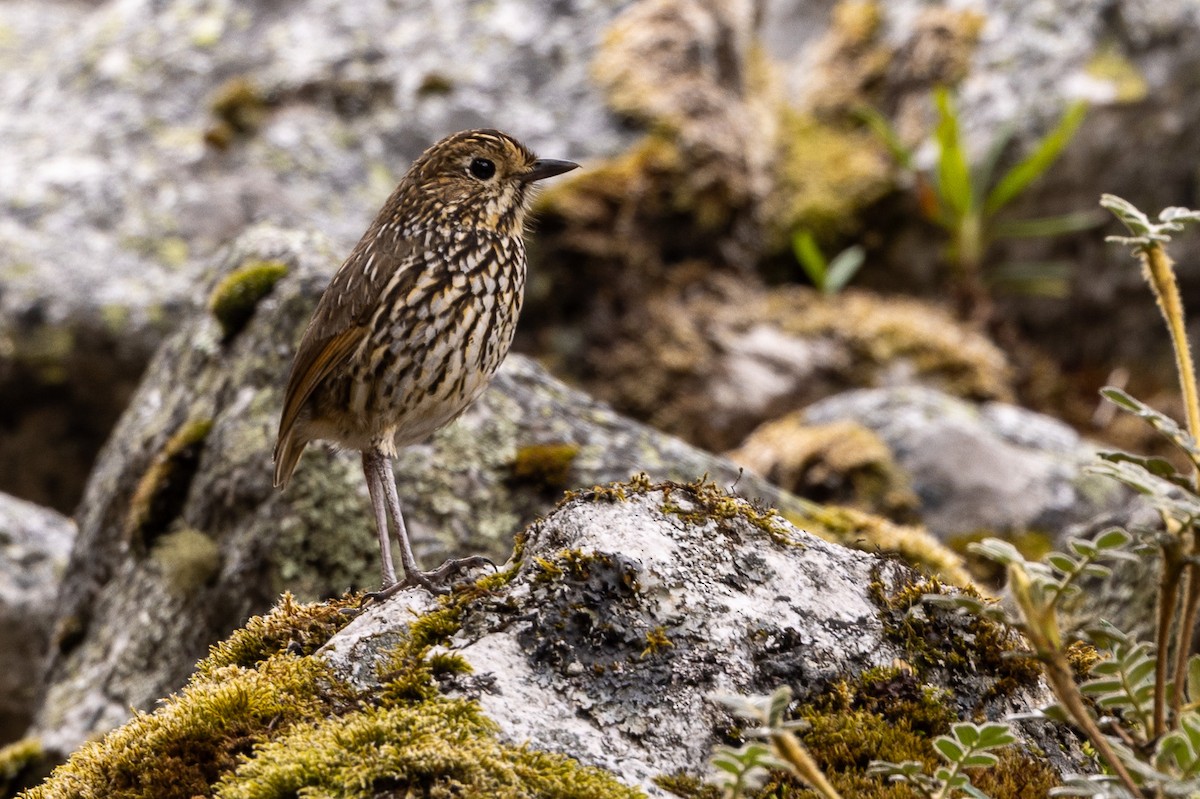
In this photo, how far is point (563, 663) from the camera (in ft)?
9.93

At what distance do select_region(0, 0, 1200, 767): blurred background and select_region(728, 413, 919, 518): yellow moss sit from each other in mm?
550

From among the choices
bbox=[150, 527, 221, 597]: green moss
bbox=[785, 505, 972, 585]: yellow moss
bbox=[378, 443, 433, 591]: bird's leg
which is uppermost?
bbox=[378, 443, 433, 591]: bird's leg

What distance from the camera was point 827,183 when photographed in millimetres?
9984

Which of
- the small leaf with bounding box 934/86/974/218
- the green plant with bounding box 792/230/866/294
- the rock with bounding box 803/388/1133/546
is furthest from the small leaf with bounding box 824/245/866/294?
the rock with bounding box 803/388/1133/546

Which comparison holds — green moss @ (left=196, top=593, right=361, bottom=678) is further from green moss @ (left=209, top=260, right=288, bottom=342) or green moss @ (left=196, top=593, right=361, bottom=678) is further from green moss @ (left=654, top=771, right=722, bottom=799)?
green moss @ (left=209, top=260, right=288, bottom=342)

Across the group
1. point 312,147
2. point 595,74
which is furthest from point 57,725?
point 595,74

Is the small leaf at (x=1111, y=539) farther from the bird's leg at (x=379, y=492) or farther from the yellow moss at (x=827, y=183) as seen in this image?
the yellow moss at (x=827, y=183)

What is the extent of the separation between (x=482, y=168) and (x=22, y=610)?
12.2 ft

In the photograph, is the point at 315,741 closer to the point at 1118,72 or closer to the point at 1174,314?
the point at 1174,314

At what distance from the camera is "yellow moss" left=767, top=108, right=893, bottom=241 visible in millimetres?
9867

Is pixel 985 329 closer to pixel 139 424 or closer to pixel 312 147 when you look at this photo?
pixel 312 147

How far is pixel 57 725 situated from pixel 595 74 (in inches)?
245

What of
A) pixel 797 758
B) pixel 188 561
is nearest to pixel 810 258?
pixel 188 561

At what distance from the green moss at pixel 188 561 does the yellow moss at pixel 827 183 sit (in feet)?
18.7
